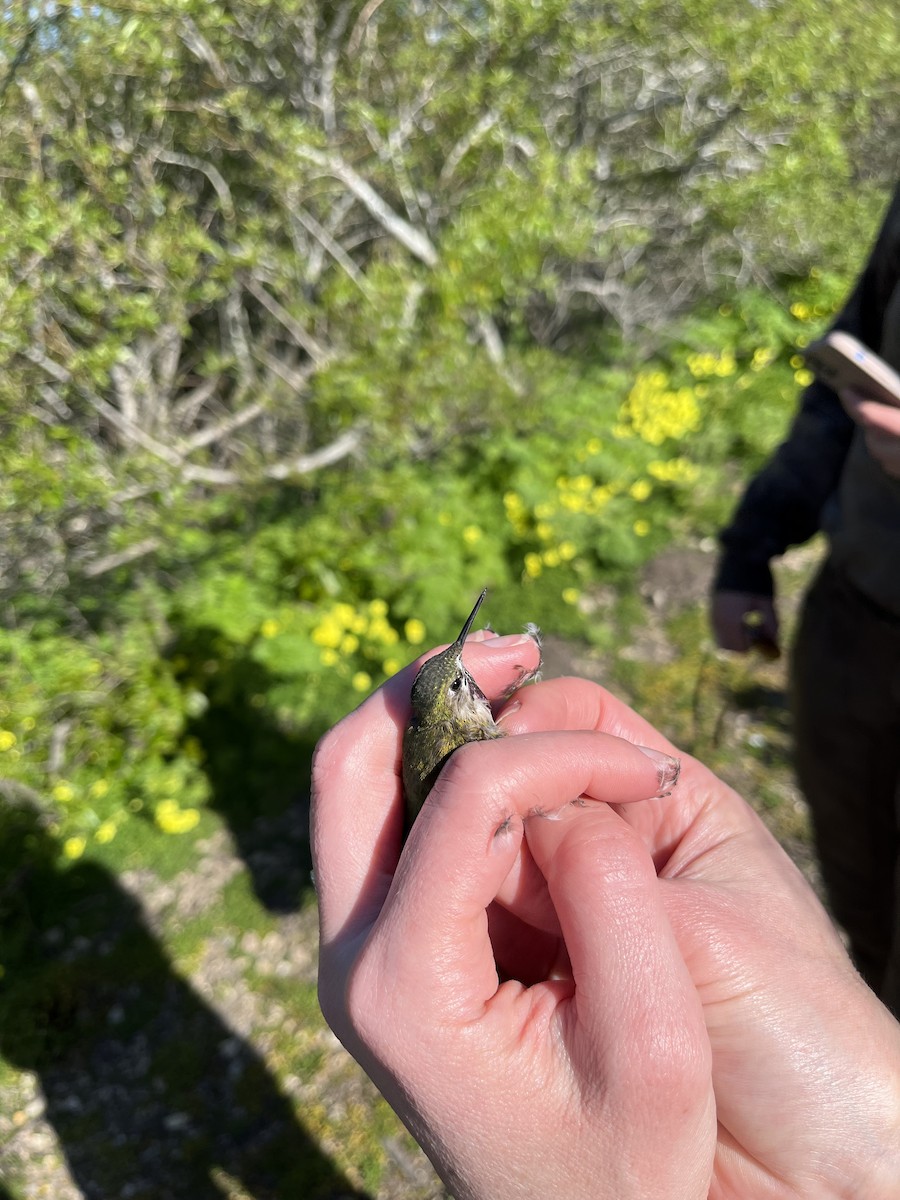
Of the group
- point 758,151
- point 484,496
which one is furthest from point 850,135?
point 484,496

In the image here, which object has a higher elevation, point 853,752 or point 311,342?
point 311,342

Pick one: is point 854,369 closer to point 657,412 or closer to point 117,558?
point 117,558

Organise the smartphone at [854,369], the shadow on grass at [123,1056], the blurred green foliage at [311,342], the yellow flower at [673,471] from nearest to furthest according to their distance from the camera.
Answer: the smartphone at [854,369] → the shadow on grass at [123,1056] → the blurred green foliage at [311,342] → the yellow flower at [673,471]

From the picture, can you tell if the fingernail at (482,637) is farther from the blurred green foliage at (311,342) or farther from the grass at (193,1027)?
the grass at (193,1027)

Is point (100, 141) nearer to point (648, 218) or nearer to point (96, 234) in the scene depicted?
point (96, 234)

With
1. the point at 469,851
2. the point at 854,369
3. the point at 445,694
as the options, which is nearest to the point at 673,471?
the point at 854,369

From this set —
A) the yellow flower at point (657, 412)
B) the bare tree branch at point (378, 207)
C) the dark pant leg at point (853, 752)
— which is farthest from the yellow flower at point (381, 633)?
the yellow flower at point (657, 412)

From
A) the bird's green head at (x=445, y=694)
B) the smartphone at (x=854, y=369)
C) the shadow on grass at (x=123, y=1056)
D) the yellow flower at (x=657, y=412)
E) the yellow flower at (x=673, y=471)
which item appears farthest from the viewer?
the yellow flower at (x=657, y=412)
